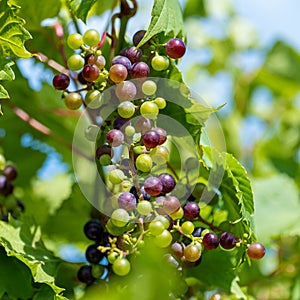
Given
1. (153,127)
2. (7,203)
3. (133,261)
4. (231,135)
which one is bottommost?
(231,135)

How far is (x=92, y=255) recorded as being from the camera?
2.85 feet

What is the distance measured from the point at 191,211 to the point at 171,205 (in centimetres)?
5

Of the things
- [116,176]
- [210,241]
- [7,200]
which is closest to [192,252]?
[210,241]

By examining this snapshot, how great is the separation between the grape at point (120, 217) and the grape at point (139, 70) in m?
0.16

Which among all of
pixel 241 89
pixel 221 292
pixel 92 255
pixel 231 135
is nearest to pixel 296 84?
pixel 241 89

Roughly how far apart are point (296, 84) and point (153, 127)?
4.02 feet

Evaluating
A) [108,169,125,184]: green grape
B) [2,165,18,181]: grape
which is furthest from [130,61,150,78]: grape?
[2,165,18,181]: grape

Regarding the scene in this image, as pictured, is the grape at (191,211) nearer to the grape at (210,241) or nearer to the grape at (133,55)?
the grape at (210,241)

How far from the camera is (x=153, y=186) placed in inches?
29.8

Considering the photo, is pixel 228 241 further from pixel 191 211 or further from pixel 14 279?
pixel 14 279

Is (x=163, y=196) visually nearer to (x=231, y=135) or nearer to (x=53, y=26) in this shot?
(x=53, y=26)

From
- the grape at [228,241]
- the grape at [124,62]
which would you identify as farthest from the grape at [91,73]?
the grape at [228,241]

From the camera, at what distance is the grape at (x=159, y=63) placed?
2.63 feet

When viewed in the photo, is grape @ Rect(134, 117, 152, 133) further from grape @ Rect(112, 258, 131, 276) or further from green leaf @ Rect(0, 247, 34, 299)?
green leaf @ Rect(0, 247, 34, 299)
